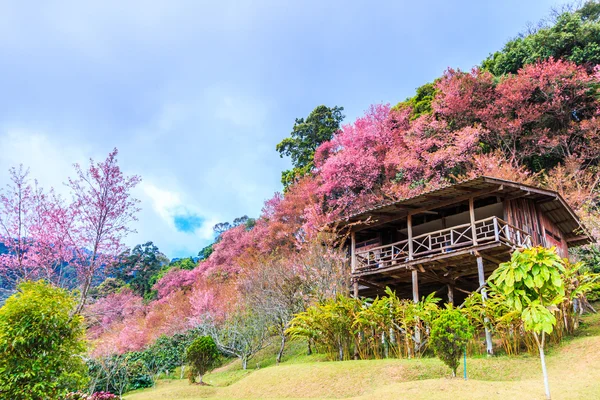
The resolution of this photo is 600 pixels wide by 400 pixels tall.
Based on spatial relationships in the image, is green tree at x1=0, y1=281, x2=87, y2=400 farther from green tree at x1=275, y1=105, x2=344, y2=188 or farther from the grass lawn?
green tree at x1=275, y1=105, x2=344, y2=188

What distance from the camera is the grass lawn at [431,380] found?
8.47 m

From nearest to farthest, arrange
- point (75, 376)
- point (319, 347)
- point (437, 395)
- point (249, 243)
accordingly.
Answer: point (75, 376) < point (437, 395) < point (319, 347) < point (249, 243)

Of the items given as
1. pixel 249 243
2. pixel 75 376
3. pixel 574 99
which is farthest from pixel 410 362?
pixel 249 243

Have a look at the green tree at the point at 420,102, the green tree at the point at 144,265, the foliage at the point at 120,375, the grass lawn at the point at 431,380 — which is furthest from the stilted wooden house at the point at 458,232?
the green tree at the point at 144,265

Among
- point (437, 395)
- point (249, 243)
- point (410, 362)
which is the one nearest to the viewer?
point (437, 395)

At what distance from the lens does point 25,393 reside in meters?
7.10

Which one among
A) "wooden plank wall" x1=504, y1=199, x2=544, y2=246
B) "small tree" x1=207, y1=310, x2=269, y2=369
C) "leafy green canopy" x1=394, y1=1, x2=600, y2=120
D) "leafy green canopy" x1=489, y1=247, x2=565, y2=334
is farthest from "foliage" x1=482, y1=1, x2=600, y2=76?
"small tree" x1=207, y1=310, x2=269, y2=369

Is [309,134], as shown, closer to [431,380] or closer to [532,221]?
[532,221]

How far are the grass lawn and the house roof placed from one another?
402cm

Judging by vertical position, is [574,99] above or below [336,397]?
A: above

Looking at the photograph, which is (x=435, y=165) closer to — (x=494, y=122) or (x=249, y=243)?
(x=494, y=122)

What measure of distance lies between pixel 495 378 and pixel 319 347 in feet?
23.4

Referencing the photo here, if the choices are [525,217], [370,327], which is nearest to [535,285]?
[370,327]

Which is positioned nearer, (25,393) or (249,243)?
(25,393)
